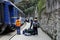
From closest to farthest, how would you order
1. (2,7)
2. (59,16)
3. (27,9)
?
(59,16)
(2,7)
(27,9)

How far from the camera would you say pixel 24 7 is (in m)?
62.8

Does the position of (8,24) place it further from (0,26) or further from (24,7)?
(24,7)

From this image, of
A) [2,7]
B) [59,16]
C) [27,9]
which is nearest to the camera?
[59,16]

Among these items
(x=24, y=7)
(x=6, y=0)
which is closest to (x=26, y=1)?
(x=24, y=7)

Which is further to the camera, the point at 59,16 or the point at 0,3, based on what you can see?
the point at 0,3

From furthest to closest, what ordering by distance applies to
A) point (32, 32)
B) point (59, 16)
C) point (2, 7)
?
point (2, 7) < point (32, 32) < point (59, 16)

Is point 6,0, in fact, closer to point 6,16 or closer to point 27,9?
point 6,16

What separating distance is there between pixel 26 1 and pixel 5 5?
45745 millimetres

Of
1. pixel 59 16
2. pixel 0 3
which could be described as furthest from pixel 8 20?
pixel 59 16

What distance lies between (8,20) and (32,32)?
2838mm

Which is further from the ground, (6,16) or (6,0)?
(6,0)

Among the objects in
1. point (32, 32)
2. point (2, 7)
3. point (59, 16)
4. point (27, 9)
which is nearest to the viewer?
point (59, 16)

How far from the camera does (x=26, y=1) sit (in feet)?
210

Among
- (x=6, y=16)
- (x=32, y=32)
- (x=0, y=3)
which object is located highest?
(x=0, y=3)
